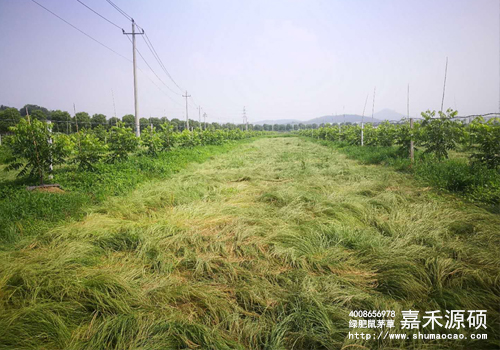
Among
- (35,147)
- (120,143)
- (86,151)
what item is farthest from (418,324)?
(120,143)

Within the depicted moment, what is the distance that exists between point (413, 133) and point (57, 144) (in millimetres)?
9637

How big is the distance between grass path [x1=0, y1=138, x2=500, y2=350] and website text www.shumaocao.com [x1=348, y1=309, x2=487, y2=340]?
40mm

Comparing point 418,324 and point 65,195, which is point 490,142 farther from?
point 65,195

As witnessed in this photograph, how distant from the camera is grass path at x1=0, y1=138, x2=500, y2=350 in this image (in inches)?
64.0

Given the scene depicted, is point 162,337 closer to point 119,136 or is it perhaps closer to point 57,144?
point 57,144

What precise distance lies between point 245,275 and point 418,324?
1336 mm

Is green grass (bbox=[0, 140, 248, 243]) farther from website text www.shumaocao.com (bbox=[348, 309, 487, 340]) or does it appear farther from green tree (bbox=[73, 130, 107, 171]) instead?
website text www.shumaocao.com (bbox=[348, 309, 487, 340])

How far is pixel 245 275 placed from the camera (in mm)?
2262

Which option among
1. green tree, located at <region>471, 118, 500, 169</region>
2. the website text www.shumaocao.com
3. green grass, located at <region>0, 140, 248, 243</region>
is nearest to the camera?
the website text www.shumaocao.com

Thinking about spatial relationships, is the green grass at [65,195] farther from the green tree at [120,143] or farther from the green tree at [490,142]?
the green tree at [490,142]

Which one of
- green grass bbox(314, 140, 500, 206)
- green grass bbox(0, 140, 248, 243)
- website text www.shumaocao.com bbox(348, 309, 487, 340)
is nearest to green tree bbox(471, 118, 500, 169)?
green grass bbox(314, 140, 500, 206)

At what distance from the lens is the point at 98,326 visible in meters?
1.69

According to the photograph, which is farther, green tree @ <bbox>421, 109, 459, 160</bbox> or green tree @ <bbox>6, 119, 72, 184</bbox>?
green tree @ <bbox>421, 109, 459, 160</bbox>

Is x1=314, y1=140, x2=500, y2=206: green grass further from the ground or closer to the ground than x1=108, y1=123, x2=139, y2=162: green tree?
closer to the ground
